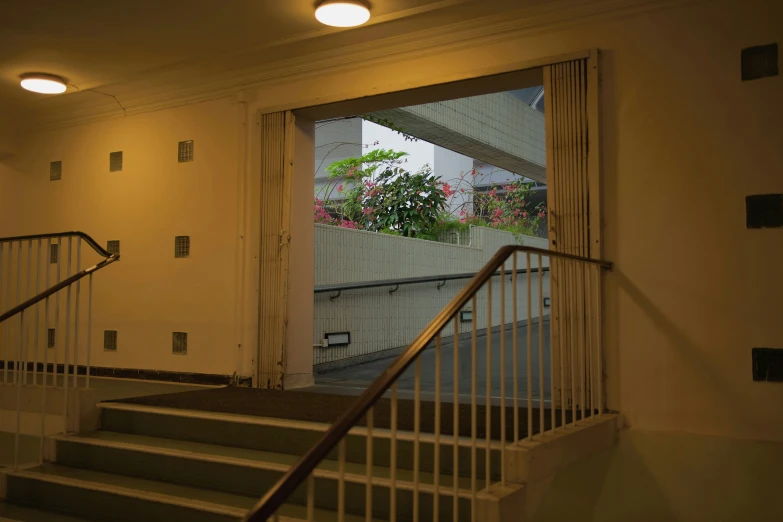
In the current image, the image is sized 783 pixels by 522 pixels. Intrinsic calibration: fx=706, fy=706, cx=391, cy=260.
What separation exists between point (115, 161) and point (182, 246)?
3.57 ft

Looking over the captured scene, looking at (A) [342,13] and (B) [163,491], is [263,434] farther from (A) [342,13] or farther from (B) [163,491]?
(A) [342,13]

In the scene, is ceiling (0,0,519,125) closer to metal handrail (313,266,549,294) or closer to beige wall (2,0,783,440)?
beige wall (2,0,783,440)

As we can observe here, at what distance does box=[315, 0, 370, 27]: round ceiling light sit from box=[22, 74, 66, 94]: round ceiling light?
2420 mm

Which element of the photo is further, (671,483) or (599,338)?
(599,338)

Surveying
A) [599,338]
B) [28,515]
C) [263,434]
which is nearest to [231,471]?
[263,434]

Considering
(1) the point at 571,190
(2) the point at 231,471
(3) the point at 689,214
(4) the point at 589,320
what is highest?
(1) the point at 571,190

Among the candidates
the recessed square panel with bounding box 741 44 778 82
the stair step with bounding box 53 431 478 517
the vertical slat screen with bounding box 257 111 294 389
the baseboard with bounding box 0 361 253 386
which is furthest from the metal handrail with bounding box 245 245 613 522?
the baseboard with bounding box 0 361 253 386

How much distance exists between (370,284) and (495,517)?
13.6 ft

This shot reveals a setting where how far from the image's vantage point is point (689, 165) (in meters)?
3.63

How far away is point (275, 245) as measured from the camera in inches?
196

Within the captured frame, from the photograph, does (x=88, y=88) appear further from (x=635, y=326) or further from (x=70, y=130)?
(x=635, y=326)

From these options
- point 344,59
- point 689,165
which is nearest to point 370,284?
point 344,59

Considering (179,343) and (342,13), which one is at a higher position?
(342,13)

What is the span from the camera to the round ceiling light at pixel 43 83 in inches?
206
